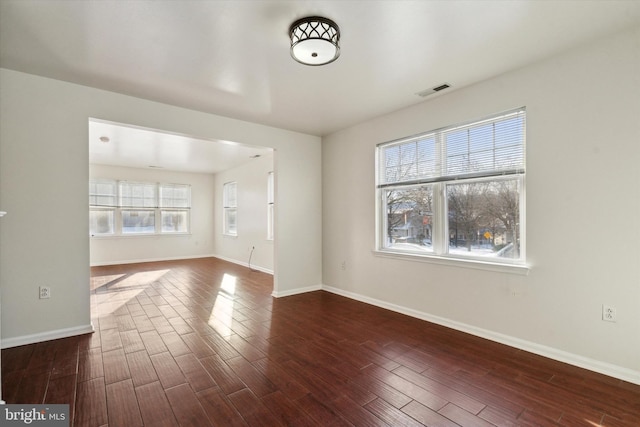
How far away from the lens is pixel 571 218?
256cm

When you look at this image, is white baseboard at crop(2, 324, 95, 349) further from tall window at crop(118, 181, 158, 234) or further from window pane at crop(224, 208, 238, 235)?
tall window at crop(118, 181, 158, 234)

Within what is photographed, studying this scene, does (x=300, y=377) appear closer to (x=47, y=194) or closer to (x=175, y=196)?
(x=47, y=194)

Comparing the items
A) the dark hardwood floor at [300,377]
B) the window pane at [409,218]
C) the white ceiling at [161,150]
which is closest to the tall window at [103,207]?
the white ceiling at [161,150]

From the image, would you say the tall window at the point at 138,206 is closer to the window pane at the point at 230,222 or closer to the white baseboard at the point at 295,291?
the window pane at the point at 230,222

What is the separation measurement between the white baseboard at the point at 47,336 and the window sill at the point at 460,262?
3512 millimetres

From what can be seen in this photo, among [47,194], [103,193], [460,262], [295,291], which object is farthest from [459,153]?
[103,193]

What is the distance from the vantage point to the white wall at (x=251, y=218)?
691cm

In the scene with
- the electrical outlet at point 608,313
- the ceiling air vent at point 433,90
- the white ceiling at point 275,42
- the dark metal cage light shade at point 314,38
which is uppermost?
the white ceiling at point 275,42

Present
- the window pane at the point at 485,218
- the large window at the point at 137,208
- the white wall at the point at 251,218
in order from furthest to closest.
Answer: the large window at the point at 137,208, the white wall at the point at 251,218, the window pane at the point at 485,218

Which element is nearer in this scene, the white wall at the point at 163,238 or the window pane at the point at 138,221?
the white wall at the point at 163,238

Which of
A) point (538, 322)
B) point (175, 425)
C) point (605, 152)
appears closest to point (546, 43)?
point (605, 152)

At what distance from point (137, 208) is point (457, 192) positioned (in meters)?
8.18

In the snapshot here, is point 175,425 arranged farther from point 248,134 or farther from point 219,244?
point 219,244

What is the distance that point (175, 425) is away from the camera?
1797 millimetres
